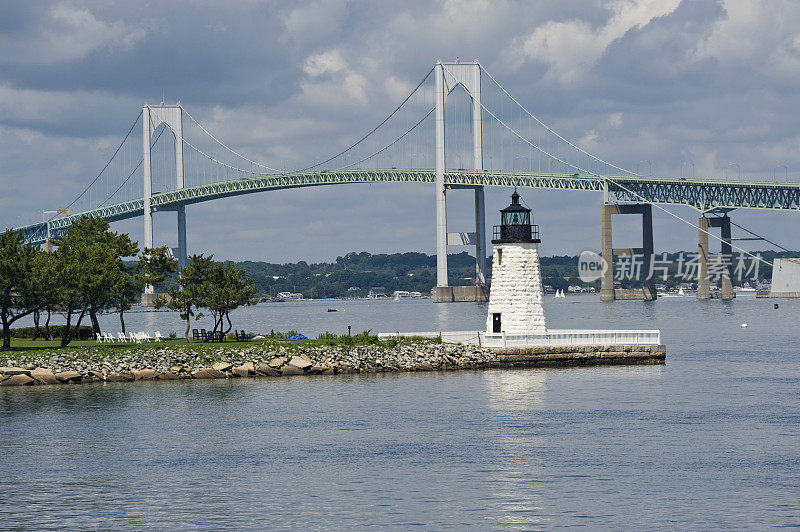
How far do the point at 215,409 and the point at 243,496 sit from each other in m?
10.8

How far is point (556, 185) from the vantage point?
113m

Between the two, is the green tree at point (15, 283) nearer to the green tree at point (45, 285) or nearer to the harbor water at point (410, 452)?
the green tree at point (45, 285)

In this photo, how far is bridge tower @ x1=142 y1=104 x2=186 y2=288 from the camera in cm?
12000

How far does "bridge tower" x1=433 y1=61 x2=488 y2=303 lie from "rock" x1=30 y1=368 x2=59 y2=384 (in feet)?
263

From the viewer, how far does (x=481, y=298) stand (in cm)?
12156

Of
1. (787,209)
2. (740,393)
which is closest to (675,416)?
(740,393)

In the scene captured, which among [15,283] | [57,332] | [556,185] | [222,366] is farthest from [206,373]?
[556,185]

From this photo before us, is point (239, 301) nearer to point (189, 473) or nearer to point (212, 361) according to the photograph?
point (212, 361)

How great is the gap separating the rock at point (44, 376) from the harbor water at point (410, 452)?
68 centimetres

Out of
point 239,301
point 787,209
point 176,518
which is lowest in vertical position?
point 176,518

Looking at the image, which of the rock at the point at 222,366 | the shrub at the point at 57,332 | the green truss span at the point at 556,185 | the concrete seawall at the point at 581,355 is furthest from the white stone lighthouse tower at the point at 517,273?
the green truss span at the point at 556,185

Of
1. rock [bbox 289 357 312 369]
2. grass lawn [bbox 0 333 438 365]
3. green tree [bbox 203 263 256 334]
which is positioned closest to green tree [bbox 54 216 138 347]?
grass lawn [bbox 0 333 438 365]

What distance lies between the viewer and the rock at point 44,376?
35.9 meters

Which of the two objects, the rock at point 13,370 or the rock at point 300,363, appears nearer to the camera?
the rock at point 13,370
